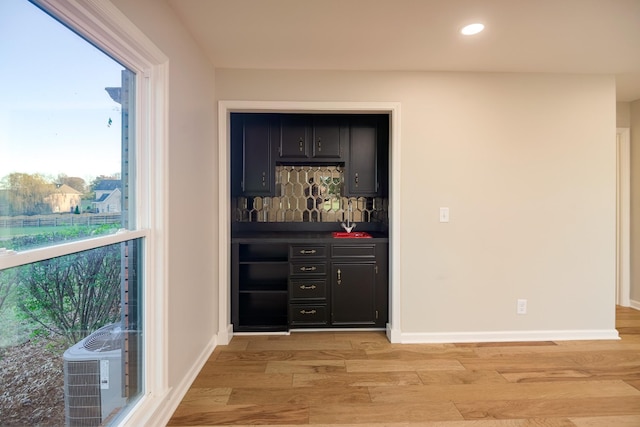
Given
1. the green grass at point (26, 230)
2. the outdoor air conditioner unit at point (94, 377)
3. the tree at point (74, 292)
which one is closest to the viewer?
the green grass at point (26, 230)

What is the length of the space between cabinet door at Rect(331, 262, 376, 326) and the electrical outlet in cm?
127

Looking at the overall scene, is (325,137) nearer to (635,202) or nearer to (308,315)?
(308,315)

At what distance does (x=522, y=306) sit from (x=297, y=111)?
2660mm

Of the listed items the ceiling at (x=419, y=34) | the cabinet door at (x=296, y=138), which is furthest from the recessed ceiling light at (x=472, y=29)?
the cabinet door at (x=296, y=138)

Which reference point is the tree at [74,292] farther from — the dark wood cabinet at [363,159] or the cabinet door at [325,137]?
the dark wood cabinet at [363,159]

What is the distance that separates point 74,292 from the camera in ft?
4.34

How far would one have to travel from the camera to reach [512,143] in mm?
2885

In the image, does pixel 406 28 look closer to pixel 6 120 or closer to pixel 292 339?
pixel 6 120

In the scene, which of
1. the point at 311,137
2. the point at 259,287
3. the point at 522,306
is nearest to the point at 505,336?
the point at 522,306

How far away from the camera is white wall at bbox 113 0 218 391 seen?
1915mm

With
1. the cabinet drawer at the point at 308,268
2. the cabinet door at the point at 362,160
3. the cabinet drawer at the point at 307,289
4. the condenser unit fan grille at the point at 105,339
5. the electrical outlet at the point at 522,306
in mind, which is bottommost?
the electrical outlet at the point at 522,306

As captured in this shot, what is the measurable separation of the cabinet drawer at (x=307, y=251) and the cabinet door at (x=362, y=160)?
26.5 inches

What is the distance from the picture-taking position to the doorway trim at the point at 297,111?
9.31 feet

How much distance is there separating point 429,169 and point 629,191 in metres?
2.78
